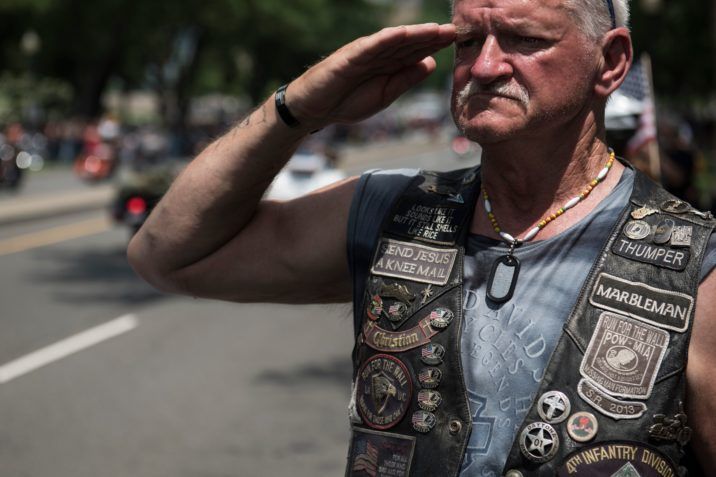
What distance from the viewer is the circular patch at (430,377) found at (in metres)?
1.87

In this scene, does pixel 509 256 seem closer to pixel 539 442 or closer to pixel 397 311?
pixel 397 311

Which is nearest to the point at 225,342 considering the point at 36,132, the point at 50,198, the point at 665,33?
the point at 50,198

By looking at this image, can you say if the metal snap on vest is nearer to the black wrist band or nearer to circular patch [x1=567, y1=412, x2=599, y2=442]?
circular patch [x1=567, y1=412, x2=599, y2=442]

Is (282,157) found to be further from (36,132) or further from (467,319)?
(36,132)

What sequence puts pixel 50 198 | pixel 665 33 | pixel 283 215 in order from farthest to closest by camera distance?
1. pixel 665 33
2. pixel 50 198
3. pixel 283 215

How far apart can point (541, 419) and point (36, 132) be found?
3761 centimetres

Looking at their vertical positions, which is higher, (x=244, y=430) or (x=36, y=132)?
(x=244, y=430)

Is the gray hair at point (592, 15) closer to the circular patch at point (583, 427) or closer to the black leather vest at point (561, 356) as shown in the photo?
the black leather vest at point (561, 356)

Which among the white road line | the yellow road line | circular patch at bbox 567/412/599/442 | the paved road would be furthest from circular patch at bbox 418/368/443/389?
the yellow road line

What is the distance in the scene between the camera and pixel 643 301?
178cm

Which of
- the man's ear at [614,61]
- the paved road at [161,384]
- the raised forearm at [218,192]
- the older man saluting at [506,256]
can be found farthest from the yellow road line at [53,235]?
the man's ear at [614,61]

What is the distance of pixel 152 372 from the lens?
7820 millimetres

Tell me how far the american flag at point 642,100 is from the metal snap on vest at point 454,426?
3.79 metres

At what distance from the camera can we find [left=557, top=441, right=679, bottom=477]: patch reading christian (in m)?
1.72
